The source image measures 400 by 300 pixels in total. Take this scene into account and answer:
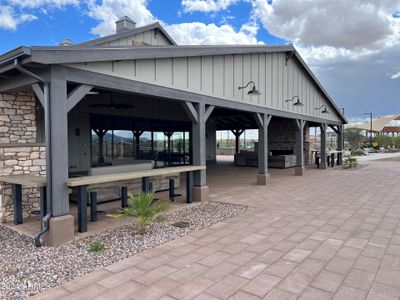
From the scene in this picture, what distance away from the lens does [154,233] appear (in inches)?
184

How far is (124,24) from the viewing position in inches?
525

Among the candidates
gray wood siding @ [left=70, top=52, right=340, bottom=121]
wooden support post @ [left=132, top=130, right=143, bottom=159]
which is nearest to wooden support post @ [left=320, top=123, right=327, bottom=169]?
gray wood siding @ [left=70, top=52, right=340, bottom=121]

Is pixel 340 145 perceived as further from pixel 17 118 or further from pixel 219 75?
pixel 17 118

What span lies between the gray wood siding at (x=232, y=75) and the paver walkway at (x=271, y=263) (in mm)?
3123

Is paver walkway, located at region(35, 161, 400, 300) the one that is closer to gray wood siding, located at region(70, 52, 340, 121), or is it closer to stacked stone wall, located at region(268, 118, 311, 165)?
gray wood siding, located at region(70, 52, 340, 121)

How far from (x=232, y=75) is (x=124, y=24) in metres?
7.44

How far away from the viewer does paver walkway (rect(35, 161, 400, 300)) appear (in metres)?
2.86

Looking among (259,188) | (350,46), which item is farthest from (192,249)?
(350,46)

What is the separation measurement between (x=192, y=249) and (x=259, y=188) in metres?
5.46

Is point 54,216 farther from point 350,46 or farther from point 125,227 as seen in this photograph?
point 350,46

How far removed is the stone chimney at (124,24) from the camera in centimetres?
1331

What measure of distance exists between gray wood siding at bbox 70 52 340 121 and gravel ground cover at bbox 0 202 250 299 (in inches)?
105

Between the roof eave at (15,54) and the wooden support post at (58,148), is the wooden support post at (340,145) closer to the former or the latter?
the wooden support post at (58,148)

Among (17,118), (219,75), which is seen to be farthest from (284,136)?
(17,118)
